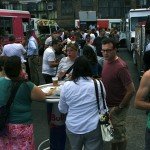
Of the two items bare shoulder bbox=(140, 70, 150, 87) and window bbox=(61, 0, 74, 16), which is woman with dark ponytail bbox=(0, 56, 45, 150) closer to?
bare shoulder bbox=(140, 70, 150, 87)

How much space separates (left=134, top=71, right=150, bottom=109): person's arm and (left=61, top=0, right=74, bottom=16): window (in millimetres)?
68685

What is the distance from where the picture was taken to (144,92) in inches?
169

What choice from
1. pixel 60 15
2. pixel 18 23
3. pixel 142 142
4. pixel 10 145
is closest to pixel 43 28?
pixel 18 23

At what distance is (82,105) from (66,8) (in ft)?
226

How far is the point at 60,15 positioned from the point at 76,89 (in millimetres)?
68632

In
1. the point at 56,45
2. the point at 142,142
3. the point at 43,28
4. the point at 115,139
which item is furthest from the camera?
the point at 43,28

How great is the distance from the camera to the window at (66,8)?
7244cm

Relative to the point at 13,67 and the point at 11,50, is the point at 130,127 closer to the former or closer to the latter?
the point at 13,67

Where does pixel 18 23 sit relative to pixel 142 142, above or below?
above

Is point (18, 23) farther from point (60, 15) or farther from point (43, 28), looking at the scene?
point (60, 15)

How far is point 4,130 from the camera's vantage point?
4.79 metres

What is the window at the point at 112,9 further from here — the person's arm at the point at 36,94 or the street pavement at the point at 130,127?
the person's arm at the point at 36,94

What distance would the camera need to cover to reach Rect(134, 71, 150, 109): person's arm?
424cm

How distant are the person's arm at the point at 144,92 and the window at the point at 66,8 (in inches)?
2704
